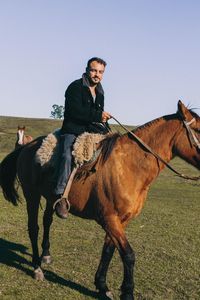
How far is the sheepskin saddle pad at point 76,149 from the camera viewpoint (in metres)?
6.91

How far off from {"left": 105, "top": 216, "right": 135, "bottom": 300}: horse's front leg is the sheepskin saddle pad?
3.64ft

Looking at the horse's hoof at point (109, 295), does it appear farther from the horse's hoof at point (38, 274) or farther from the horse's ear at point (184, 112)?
the horse's ear at point (184, 112)

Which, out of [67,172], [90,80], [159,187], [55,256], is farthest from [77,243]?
[159,187]

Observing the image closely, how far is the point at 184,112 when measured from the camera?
255 inches

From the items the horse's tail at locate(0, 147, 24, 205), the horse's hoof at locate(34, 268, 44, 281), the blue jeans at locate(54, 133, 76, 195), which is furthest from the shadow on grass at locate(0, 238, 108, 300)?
the blue jeans at locate(54, 133, 76, 195)

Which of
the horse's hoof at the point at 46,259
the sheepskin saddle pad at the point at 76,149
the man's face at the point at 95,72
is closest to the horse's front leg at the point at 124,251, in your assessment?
the sheepskin saddle pad at the point at 76,149

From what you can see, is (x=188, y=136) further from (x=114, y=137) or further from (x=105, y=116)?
(x=105, y=116)

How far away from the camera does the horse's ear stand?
6.44 metres

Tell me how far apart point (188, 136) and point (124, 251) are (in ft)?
6.76

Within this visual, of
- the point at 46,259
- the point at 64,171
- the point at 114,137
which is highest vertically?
the point at 114,137

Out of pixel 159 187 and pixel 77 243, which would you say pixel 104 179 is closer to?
pixel 77 243

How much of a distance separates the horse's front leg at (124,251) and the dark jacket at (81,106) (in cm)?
175

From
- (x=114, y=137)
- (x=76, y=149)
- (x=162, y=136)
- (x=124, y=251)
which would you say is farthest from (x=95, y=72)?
(x=124, y=251)

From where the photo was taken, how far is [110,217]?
658cm
